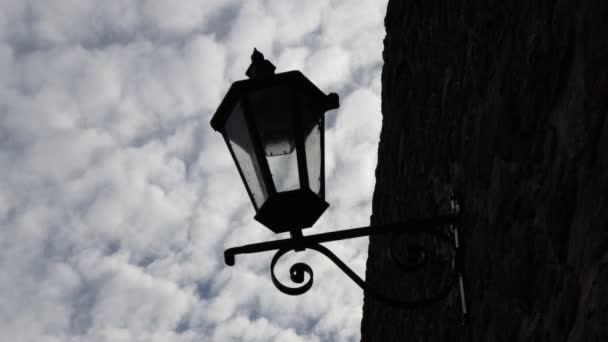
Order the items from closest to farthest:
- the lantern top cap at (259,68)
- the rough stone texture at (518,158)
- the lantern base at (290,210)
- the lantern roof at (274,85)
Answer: the rough stone texture at (518,158), the lantern base at (290,210), the lantern roof at (274,85), the lantern top cap at (259,68)

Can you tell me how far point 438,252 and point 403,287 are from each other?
0.86m

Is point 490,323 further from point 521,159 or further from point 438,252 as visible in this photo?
point 438,252

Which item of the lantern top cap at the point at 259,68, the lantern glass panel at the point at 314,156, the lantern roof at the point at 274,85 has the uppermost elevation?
the lantern top cap at the point at 259,68

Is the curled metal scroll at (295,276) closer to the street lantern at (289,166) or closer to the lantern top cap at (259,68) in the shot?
the street lantern at (289,166)

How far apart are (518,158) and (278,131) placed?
873 mm

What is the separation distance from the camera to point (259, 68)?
3.01 meters

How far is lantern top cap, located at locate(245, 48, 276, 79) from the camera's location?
2980 millimetres

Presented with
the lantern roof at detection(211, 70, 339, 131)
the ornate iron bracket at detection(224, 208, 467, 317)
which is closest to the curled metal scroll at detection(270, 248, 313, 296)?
the ornate iron bracket at detection(224, 208, 467, 317)

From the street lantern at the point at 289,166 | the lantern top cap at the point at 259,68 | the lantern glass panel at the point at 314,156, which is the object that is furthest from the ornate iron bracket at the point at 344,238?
the lantern top cap at the point at 259,68

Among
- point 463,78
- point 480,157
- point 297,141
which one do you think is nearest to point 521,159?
point 480,157

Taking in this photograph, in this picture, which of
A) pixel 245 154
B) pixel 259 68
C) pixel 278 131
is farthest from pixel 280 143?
pixel 259 68

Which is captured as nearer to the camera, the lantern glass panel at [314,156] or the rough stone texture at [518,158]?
the rough stone texture at [518,158]

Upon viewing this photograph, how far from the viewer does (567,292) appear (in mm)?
2096

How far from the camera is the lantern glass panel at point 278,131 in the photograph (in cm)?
278
